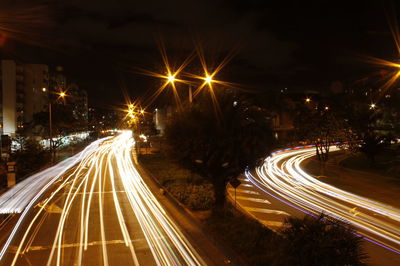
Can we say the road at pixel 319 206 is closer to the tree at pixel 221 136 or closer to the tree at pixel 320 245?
the tree at pixel 221 136

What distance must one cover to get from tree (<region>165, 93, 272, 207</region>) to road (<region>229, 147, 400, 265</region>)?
2.46 meters

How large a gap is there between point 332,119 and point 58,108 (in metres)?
37.2

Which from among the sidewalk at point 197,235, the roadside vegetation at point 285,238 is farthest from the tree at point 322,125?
the roadside vegetation at point 285,238

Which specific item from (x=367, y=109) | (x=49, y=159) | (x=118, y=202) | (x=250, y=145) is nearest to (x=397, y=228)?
(x=250, y=145)

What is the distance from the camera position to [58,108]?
46344mm

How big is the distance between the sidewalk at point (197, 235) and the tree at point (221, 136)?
2037 millimetres

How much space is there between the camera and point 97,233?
11.3m

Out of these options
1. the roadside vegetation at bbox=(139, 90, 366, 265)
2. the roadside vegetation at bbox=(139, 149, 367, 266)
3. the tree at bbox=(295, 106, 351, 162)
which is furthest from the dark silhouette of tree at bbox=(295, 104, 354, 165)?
the roadside vegetation at bbox=(139, 90, 366, 265)

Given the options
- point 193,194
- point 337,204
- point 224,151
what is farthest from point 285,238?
point 337,204

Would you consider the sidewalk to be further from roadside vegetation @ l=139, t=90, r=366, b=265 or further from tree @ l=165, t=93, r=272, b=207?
tree @ l=165, t=93, r=272, b=207

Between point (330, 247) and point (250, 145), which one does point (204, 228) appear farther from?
point (330, 247)

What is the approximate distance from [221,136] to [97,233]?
548cm

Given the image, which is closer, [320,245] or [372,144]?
[320,245]

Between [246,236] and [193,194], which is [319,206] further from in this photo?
[246,236]
